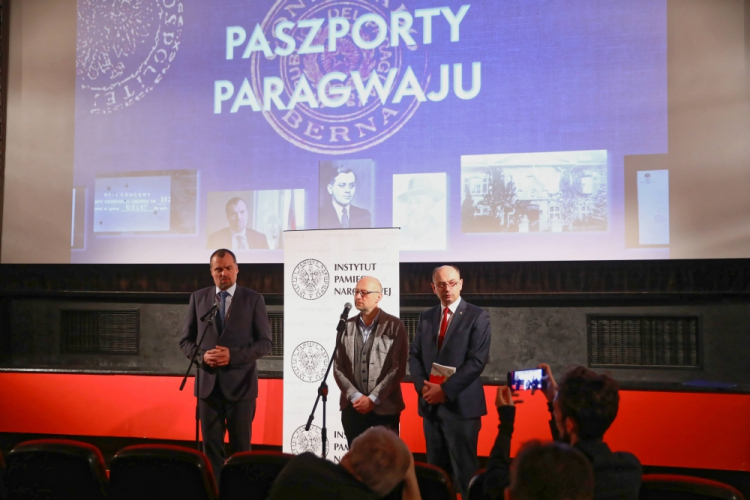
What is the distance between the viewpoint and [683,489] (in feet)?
6.21

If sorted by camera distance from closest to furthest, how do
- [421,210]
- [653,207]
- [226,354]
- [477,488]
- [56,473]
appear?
[477,488], [56,473], [226,354], [653,207], [421,210]

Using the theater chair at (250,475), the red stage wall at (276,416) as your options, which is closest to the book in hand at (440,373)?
the red stage wall at (276,416)

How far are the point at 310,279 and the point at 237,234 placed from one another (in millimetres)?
1322

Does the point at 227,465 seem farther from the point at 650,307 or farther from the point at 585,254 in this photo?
the point at 650,307

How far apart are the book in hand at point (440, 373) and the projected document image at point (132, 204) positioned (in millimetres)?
3204

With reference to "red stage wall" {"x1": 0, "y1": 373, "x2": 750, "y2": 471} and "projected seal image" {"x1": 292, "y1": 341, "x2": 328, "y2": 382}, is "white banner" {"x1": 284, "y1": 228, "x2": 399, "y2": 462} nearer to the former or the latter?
"projected seal image" {"x1": 292, "y1": 341, "x2": 328, "y2": 382}

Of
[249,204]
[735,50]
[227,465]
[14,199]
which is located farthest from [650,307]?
[14,199]

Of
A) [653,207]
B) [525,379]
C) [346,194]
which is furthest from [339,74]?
[525,379]

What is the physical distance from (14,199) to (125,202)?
129 cm

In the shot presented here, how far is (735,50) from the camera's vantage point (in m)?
4.68

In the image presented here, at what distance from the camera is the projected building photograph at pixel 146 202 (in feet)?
18.6

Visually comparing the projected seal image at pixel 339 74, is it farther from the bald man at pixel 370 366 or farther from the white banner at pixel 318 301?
the bald man at pixel 370 366

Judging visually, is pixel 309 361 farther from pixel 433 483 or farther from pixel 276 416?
pixel 433 483

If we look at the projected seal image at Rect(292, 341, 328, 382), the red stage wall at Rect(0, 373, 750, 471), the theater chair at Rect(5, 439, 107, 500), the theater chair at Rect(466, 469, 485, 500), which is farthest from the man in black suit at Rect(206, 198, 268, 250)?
the theater chair at Rect(466, 469, 485, 500)
